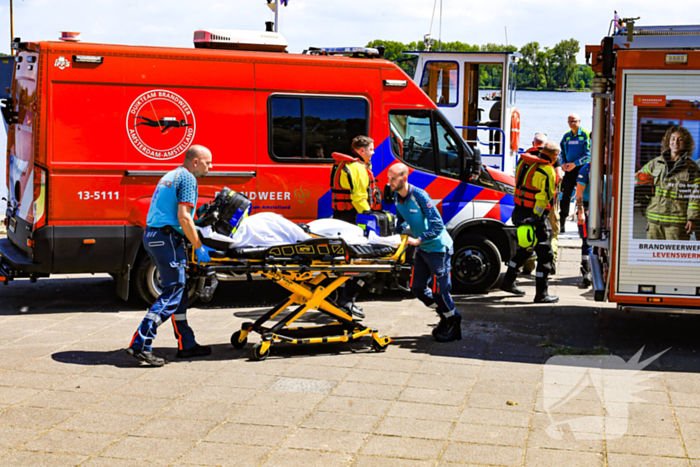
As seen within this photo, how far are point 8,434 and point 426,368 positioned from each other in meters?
3.13

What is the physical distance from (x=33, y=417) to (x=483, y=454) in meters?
2.88

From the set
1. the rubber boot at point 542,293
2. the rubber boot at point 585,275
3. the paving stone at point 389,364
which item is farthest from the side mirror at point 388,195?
the rubber boot at point 585,275

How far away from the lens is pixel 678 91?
22.0 ft

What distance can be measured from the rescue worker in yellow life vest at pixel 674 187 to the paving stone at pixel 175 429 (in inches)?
163

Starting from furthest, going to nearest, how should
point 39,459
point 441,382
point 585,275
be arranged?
1. point 585,275
2. point 441,382
3. point 39,459

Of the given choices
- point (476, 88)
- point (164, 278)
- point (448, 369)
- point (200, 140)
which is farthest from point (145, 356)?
point (476, 88)

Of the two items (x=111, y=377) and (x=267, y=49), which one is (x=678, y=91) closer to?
(x=267, y=49)

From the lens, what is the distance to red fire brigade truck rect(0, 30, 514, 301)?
7.79m

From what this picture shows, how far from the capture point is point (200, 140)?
8.20 m

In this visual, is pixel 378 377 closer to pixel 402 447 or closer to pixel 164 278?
pixel 402 447

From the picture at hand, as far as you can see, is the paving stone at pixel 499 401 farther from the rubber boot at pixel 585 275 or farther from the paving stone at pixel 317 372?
the rubber boot at pixel 585 275

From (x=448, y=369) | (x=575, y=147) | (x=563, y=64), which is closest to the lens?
(x=448, y=369)

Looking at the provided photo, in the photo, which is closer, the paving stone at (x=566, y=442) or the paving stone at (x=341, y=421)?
the paving stone at (x=566, y=442)

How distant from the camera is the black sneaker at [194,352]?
6641mm
